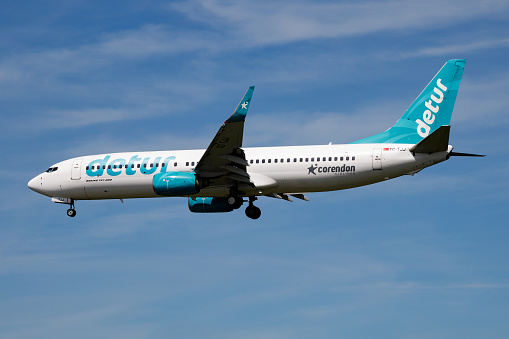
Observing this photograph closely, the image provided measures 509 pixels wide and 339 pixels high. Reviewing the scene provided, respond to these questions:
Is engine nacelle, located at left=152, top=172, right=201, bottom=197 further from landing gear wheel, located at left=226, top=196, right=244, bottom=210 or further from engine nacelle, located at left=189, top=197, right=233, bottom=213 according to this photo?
engine nacelle, located at left=189, top=197, right=233, bottom=213

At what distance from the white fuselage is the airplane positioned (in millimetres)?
52

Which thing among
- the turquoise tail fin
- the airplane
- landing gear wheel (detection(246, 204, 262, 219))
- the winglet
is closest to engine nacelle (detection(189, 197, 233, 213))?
the airplane

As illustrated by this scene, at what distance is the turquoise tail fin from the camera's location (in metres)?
48.0

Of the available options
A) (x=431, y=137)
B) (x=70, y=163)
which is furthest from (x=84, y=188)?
(x=431, y=137)

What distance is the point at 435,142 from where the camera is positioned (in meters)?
44.4

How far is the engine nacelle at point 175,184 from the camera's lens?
156 ft

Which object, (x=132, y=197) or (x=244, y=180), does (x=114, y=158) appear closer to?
(x=132, y=197)

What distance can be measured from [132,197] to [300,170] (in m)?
10.2

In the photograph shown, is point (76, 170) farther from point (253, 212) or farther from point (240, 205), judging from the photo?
point (253, 212)

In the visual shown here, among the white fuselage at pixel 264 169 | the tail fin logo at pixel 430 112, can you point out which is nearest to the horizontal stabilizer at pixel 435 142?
the white fuselage at pixel 264 169

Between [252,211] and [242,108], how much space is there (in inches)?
359

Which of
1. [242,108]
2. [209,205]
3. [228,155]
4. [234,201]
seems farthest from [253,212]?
[242,108]

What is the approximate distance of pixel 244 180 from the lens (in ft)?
159

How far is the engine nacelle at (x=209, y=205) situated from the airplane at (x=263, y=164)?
59mm
